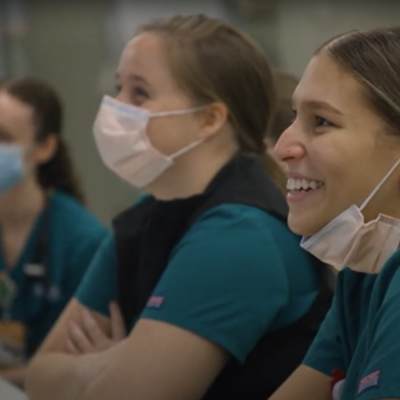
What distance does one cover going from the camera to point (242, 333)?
5.57 ft

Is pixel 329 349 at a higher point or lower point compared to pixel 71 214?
higher

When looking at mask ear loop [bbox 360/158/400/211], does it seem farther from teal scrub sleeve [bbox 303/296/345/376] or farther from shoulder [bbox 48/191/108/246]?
shoulder [bbox 48/191/108/246]

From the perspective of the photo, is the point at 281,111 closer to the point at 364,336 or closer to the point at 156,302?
the point at 156,302

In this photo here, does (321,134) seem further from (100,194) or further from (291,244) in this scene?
(100,194)

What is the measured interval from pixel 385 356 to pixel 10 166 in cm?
195

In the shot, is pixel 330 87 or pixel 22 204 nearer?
pixel 330 87

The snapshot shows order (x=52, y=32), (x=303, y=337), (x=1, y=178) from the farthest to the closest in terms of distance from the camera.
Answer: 1. (x=52, y=32)
2. (x=1, y=178)
3. (x=303, y=337)

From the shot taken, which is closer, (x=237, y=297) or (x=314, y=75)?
(x=314, y=75)

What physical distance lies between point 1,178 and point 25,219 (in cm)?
16

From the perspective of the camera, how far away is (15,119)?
2.94 m

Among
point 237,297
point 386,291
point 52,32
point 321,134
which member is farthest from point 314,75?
point 52,32

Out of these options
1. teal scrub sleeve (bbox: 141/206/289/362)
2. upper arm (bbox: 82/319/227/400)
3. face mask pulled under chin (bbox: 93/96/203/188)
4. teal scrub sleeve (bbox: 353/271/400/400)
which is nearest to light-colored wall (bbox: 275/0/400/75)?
face mask pulled under chin (bbox: 93/96/203/188)

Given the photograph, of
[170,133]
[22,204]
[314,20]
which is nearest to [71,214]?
[22,204]

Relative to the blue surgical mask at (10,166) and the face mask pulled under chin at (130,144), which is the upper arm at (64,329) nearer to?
the face mask pulled under chin at (130,144)
